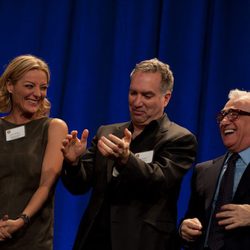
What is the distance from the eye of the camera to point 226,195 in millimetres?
2441

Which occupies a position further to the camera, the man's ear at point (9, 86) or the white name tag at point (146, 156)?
the man's ear at point (9, 86)

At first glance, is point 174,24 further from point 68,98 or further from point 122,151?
point 122,151

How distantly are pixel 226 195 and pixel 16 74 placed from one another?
1.18 meters

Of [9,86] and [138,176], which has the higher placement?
[9,86]

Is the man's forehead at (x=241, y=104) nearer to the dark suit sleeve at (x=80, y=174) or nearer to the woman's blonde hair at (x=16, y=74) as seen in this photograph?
the dark suit sleeve at (x=80, y=174)

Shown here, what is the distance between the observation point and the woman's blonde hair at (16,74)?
282 centimetres

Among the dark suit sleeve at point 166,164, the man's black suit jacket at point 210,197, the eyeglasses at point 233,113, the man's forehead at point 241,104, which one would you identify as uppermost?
the man's forehead at point 241,104

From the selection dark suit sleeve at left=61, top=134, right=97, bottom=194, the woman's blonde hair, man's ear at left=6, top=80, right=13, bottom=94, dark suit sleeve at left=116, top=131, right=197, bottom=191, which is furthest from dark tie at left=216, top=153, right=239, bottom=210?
man's ear at left=6, top=80, right=13, bottom=94

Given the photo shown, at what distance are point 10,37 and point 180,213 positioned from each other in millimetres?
1807

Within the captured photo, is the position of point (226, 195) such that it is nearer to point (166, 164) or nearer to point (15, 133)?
point (166, 164)

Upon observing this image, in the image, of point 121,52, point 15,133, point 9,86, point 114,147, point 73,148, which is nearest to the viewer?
point 114,147

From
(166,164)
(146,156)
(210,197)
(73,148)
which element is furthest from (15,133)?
(210,197)

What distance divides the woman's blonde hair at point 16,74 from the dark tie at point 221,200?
98 cm

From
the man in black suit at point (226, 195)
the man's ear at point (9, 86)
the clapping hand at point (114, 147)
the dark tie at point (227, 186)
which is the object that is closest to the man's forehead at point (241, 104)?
the man in black suit at point (226, 195)
